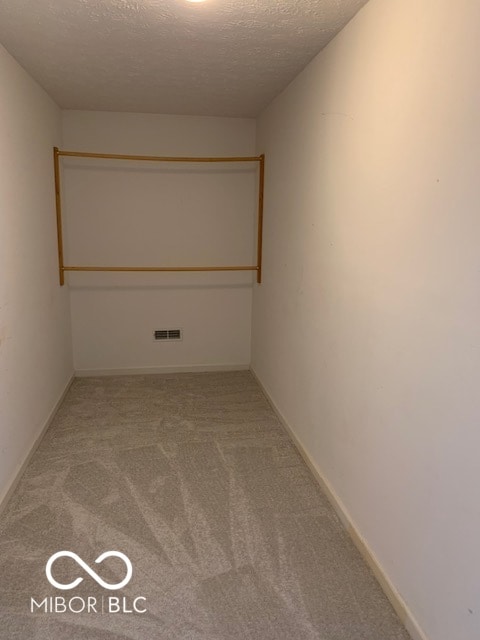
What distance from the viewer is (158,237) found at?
148 inches

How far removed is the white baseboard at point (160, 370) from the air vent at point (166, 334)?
0.26m

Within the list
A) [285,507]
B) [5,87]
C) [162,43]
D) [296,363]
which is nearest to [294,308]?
[296,363]

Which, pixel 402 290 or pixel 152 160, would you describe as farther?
pixel 152 160

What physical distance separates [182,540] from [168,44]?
2.21m

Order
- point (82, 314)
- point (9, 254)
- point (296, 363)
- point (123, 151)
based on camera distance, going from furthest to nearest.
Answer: point (82, 314) → point (123, 151) → point (296, 363) → point (9, 254)

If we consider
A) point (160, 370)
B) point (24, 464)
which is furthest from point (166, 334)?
point (24, 464)

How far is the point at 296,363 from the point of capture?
275cm

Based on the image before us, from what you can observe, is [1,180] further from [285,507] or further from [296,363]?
[285,507]

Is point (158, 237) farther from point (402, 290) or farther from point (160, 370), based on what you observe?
point (402, 290)

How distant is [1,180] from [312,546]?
2.17m

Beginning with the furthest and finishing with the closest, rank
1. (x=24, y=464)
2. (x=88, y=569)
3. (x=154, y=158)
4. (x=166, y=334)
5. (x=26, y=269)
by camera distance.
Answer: (x=166, y=334)
(x=154, y=158)
(x=26, y=269)
(x=24, y=464)
(x=88, y=569)

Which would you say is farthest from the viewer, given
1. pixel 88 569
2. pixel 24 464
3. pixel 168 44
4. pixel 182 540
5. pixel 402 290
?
pixel 24 464

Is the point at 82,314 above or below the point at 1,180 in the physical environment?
below
